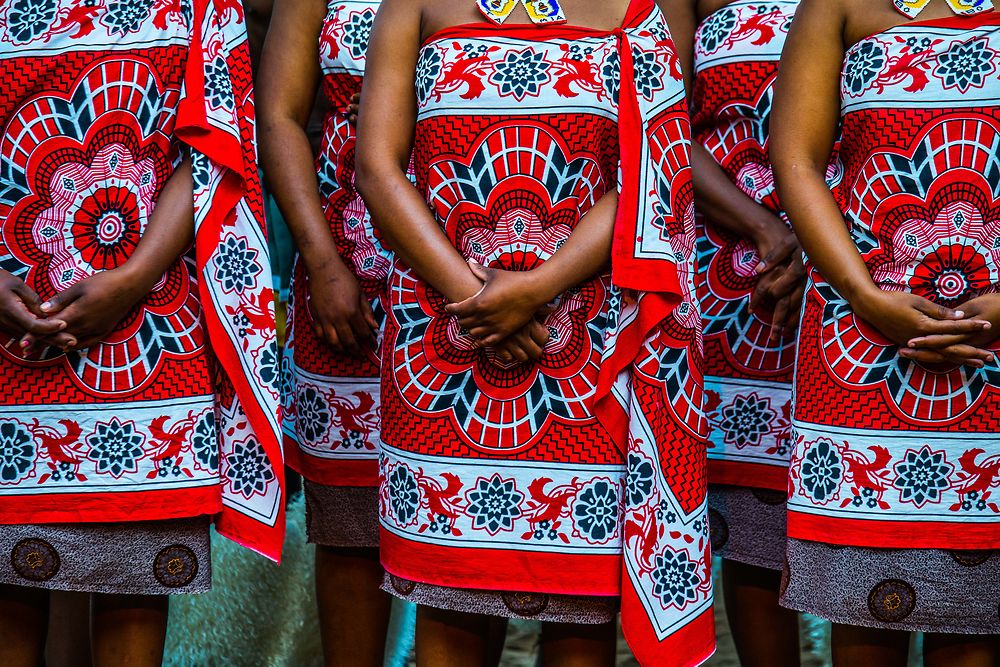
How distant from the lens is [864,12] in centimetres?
232

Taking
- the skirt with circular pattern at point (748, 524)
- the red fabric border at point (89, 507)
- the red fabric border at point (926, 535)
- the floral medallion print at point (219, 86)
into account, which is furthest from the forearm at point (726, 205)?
the red fabric border at point (89, 507)

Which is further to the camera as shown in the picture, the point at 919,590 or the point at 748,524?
the point at 748,524

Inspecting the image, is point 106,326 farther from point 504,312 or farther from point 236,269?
point 504,312

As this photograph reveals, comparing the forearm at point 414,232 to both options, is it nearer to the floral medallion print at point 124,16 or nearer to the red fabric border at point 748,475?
the floral medallion print at point 124,16

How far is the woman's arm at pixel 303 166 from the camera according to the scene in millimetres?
2707

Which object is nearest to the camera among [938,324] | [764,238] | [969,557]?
[938,324]

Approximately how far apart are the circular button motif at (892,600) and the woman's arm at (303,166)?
1.18m

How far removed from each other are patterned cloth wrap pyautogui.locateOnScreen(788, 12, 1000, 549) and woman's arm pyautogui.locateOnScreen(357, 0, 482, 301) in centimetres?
75

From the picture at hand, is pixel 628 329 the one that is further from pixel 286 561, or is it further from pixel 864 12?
pixel 286 561

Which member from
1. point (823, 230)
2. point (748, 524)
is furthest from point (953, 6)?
point (748, 524)

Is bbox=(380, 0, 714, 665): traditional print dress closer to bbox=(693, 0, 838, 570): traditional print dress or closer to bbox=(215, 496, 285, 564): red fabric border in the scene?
bbox=(215, 496, 285, 564): red fabric border

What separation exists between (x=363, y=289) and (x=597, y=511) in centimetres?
80

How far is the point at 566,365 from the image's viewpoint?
2.31m

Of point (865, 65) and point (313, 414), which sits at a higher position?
point (865, 65)
